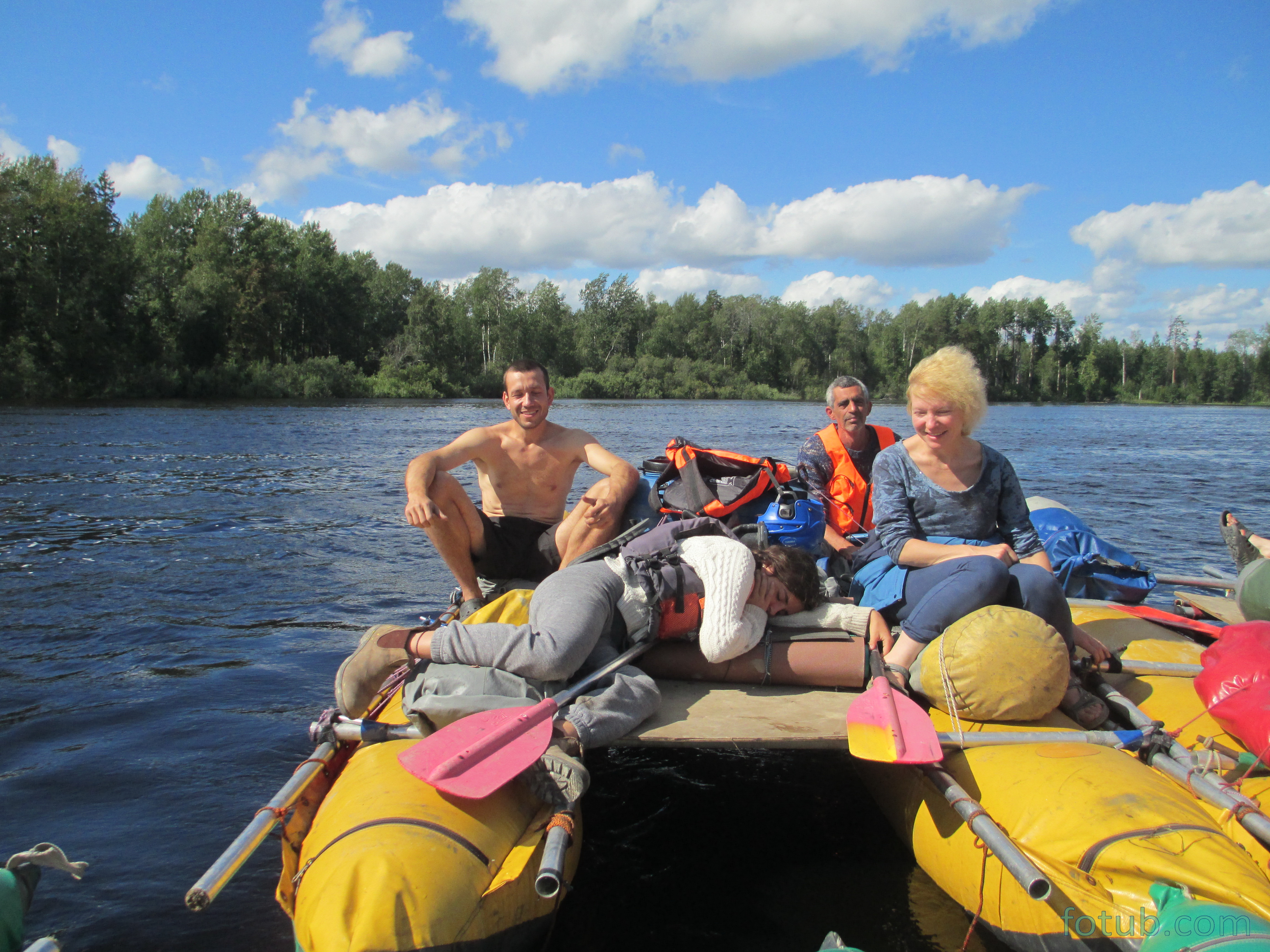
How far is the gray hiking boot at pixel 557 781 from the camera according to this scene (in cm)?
269

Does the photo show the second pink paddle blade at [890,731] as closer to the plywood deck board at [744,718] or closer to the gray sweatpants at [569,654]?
the plywood deck board at [744,718]

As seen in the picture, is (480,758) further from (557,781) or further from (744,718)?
(744,718)

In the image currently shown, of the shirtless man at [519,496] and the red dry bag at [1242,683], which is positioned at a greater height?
the shirtless man at [519,496]

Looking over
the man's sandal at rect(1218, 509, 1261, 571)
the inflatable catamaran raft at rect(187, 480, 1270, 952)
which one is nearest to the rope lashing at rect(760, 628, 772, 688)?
the inflatable catamaran raft at rect(187, 480, 1270, 952)

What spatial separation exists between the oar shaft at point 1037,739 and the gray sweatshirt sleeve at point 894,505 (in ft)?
3.38

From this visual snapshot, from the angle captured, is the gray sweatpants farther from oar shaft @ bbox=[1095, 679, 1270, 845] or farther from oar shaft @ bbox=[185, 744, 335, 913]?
oar shaft @ bbox=[1095, 679, 1270, 845]

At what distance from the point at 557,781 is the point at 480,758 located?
26 centimetres

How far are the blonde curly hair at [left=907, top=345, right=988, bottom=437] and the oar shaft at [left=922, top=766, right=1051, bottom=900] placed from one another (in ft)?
5.38

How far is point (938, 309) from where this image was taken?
70938mm

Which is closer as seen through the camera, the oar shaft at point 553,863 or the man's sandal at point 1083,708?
the oar shaft at point 553,863

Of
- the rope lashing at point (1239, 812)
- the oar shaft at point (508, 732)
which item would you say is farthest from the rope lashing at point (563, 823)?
the rope lashing at point (1239, 812)

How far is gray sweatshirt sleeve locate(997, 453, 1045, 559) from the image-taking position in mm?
3928

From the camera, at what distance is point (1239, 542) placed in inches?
194

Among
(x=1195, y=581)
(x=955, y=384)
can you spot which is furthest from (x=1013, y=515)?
(x=1195, y=581)
